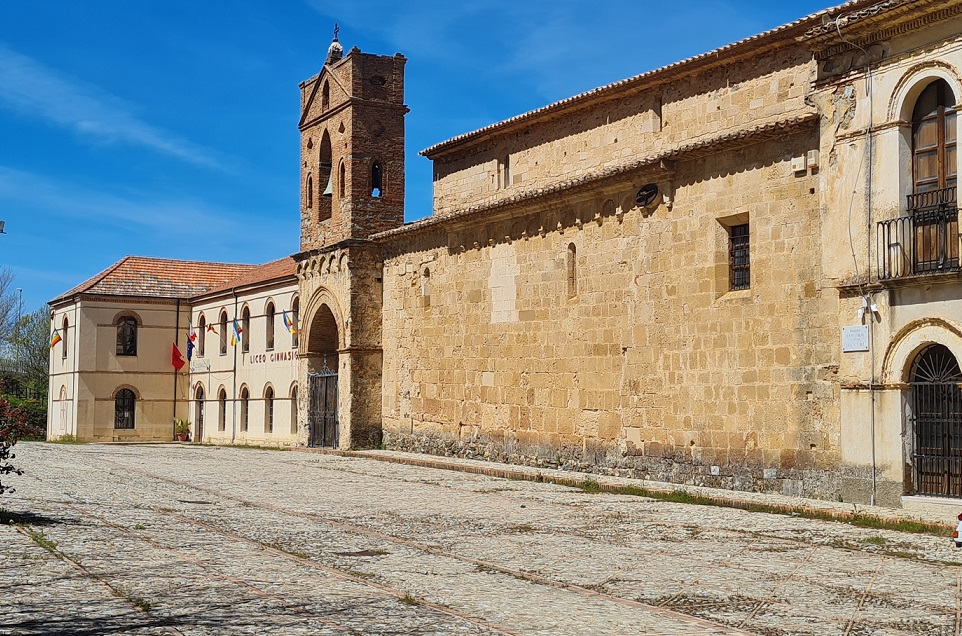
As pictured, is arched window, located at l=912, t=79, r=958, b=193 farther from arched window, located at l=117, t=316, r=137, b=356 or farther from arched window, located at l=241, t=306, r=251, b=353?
arched window, located at l=117, t=316, r=137, b=356

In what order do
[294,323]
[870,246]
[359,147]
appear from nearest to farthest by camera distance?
[870,246] < [359,147] < [294,323]

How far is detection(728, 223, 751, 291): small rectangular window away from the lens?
1638 centimetres

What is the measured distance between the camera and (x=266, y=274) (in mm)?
35688

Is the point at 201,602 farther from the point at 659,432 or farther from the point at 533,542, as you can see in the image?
the point at 659,432

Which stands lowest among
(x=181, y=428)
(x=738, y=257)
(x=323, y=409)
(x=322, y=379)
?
(x=181, y=428)

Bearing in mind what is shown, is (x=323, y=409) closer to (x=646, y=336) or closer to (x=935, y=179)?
(x=646, y=336)


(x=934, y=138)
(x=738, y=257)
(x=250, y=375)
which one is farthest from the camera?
(x=250, y=375)

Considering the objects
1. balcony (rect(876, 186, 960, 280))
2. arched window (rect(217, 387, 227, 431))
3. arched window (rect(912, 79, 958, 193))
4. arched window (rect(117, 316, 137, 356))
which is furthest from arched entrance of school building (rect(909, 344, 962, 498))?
arched window (rect(117, 316, 137, 356))

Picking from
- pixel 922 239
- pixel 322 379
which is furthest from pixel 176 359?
pixel 922 239

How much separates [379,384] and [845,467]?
15.0m

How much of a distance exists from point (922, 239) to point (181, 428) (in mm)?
32980

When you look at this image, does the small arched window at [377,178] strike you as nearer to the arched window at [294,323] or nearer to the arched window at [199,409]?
the arched window at [294,323]

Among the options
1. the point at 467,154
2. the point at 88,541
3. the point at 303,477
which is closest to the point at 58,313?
the point at 467,154

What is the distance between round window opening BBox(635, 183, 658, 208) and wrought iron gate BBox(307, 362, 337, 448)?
42.0 feet
